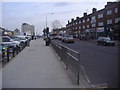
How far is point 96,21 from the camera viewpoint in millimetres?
62281

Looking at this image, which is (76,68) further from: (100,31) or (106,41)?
(100,31)

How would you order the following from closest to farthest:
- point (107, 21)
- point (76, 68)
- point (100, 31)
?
point (76, 68) → point (107, 21) → point (100, 31)

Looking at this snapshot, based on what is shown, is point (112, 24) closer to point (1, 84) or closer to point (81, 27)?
point (81, 27)

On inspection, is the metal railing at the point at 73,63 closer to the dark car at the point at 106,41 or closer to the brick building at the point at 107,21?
the dark car at the point at 106,41

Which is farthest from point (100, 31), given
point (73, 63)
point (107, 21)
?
point (73, 63)

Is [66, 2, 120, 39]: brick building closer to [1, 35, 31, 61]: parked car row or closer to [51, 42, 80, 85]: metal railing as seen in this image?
[1, 35, 31, 61]: parked car row

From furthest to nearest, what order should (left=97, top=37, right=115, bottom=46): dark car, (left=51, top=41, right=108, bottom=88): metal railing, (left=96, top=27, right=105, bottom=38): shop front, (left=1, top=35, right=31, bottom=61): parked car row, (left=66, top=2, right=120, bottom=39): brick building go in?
(left=96, top=27, right=105, bottom=38): shop front
(left=66, top=2, right=120, bottom=39): brick building
(left=97, top=37, right=115, bottom=46): dark car
(left=1, top=35, right=31, bottom=61): parked car row
(left=51, top=41, right=108, bottom=88): metal railing

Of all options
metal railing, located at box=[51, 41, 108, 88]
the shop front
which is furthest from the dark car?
the shop front

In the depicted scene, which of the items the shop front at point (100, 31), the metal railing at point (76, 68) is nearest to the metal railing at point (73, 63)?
the metal railing at point (76, 68)

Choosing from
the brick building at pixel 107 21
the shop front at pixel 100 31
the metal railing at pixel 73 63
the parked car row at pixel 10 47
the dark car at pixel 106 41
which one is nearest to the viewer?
the metal railing at pixel 73 63

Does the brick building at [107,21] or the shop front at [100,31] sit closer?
the brick building at [107,21]

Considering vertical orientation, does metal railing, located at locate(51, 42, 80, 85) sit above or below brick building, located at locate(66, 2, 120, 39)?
below

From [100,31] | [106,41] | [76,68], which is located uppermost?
[100,31]

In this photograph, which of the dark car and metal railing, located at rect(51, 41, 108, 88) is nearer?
metal railing, located at rect(51, 41, 108, 88)
